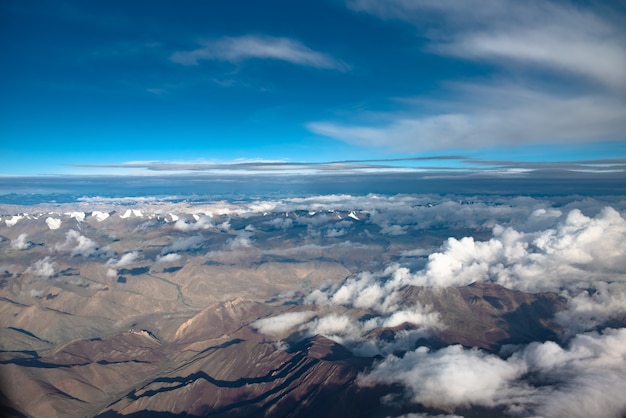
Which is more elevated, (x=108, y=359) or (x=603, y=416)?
(x=603, y=416)

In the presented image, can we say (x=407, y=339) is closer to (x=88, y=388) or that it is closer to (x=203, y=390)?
(x=203, y=390)

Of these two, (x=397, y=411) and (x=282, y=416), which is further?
(x=282, y=416)

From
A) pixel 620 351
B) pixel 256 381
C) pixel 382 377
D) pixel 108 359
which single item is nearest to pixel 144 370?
pixel 108 359

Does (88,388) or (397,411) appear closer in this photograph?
(397,411)

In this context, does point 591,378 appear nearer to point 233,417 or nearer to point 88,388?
point 233,417

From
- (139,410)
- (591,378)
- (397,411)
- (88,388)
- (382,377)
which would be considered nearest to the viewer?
(397,411)

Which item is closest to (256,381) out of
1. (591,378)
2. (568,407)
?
(568,407)

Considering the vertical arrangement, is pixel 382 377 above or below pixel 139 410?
above

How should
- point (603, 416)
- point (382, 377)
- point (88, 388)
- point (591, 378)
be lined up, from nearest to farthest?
point (603, 416) → point (591, 378) → point (382, 377) → point (88, 388)

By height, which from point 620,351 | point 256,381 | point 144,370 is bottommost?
point 144,370
